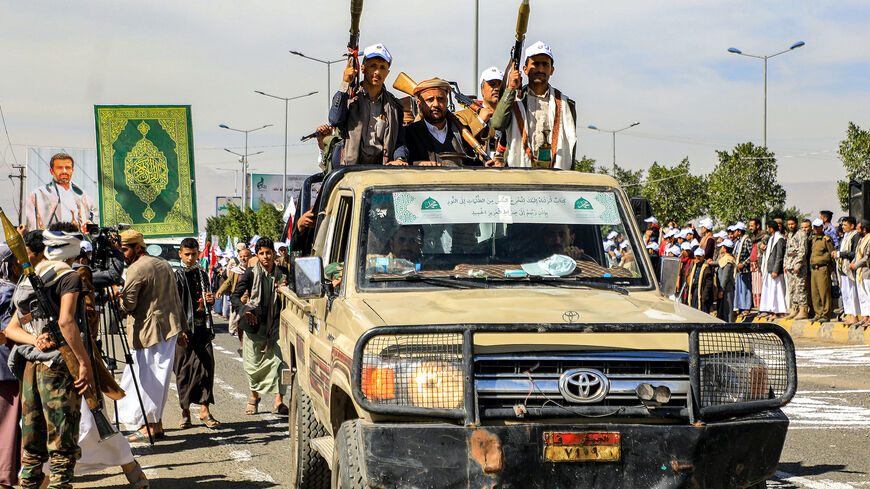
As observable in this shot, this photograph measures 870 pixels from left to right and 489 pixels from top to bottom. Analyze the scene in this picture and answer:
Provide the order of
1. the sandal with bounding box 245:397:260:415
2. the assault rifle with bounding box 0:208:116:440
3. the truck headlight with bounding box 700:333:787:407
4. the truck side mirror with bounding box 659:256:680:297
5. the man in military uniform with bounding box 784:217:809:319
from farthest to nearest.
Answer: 1. the man in military uniform with bounding box 784:217:809:319
2. the sandal with bounding box 245:397:260:415
3. the assault rifle with bounding box 0:208:116:440
4. the truck side mirror with bounding box 659:256:680:297
5. the truck headlight with bounding box 700:333:787:407

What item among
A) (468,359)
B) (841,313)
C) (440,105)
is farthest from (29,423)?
(841,313)

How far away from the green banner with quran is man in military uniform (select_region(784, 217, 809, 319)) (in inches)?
444

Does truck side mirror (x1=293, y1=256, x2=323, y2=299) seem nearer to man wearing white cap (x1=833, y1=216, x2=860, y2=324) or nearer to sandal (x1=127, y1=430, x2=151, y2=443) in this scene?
sandal (x1=127, y1=430, x2=151, y2=443)

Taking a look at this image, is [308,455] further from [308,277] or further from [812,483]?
[812,483]

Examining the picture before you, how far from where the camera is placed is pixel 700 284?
19.4m

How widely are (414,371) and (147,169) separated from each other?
41.0ft

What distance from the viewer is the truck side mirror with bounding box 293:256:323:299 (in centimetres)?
541

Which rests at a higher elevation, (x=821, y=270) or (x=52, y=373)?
(x=52, y=373)

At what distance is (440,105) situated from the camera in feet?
27.9

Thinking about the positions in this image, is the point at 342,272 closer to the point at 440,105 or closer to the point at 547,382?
the point at 547,382

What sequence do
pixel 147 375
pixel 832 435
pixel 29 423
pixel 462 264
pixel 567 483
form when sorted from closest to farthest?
pixel 567 483, pixel 462 264, pixel 29 423, pixel 832 435, pixel 147 375

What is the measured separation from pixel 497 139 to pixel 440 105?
0.52m

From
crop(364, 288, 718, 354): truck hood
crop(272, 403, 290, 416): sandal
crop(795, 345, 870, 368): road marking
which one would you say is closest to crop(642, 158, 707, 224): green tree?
crop(795, 345, 870, 368): road marking

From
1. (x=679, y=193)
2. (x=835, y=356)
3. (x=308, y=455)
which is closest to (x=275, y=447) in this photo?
A: (x=308, y=455)
